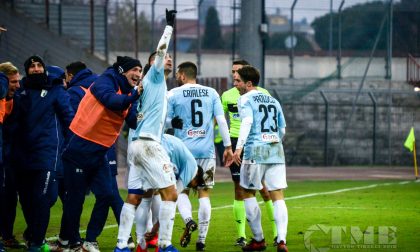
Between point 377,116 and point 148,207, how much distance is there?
25.5 metres

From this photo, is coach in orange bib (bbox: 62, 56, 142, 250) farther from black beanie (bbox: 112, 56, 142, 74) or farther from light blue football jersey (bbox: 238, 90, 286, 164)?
light blue football jersey (bbox: 238, 90, 286, 164)

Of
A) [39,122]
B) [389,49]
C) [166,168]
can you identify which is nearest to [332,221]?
[166,168]

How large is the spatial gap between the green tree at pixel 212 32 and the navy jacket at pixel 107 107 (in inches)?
1026

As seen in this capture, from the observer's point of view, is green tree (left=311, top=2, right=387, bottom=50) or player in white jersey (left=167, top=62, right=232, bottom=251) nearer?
player in white jersey (left=167, top=62, right=232, bottom=251)

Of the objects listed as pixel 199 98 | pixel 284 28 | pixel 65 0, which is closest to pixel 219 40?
pixel 284 28

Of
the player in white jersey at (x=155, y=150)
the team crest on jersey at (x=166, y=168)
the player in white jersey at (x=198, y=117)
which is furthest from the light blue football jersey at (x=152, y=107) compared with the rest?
the player in white jersey at (x=198, y=117)

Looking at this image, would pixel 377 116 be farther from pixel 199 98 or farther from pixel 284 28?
pixel 199 98

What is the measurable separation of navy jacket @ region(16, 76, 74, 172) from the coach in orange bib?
416mm

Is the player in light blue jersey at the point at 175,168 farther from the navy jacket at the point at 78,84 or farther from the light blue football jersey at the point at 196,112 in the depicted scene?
the navy jacket at the point at 78,84

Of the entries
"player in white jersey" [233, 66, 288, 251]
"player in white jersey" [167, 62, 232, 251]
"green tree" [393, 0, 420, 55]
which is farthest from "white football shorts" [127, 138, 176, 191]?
"green tree" [393, 0, 420, 55]

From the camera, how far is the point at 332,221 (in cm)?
1656

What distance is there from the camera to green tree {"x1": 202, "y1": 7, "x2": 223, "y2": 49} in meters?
38.6

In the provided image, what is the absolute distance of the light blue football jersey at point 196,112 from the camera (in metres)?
14.0

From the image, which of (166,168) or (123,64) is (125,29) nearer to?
(123,64)
